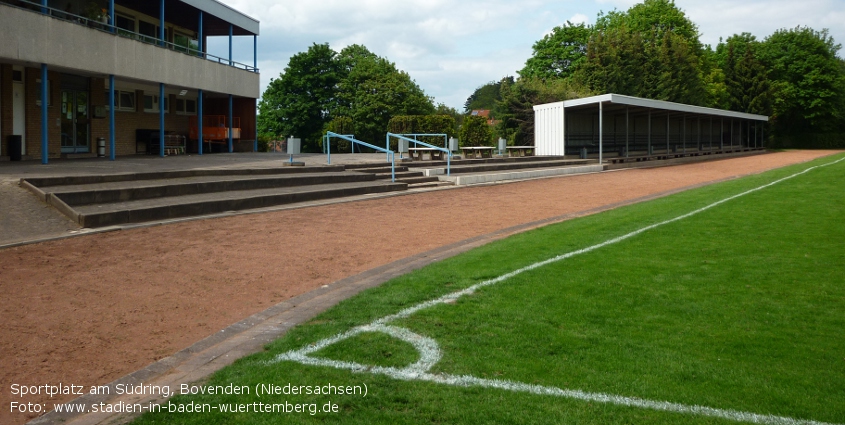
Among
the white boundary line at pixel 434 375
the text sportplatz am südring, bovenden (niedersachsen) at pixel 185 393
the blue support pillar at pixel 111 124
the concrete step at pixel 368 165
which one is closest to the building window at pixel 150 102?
the blue support pillar at pixel 111 124

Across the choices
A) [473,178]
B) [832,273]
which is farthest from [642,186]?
[832,273]

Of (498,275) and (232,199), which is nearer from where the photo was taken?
(498,275)

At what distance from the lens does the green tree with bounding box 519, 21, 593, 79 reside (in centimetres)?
6526

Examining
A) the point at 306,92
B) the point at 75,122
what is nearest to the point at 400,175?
the point at 75,122

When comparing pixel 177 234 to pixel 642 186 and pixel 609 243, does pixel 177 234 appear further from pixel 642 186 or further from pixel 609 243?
pixel 642 186

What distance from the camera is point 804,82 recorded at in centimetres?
6762

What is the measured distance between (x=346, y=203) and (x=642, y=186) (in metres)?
11.0

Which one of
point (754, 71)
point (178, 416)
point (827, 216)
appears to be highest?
point (754, 71)

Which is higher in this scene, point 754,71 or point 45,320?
point 754,71

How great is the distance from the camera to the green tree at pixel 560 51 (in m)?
65.3

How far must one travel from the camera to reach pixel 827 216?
37.3ft

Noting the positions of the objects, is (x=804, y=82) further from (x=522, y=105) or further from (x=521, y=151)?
(x=521, y=151)

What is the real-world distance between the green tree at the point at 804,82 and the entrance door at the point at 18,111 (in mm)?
64893

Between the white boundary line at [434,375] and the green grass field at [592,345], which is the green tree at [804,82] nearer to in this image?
the green grass field at [592,345]
